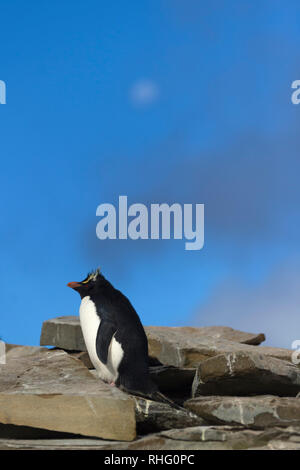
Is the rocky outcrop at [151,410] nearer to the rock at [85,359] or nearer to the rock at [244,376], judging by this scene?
the rock at [244,376]

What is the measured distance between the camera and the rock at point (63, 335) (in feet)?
32.0

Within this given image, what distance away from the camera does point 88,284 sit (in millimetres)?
8312

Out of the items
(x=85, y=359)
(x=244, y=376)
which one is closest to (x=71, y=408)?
(x=244, y=376)

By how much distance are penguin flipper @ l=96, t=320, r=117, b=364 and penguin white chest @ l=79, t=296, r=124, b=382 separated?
7 centimetres

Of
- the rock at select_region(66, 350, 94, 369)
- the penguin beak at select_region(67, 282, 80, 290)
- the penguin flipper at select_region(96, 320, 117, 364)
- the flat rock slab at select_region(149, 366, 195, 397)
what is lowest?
the flat rock slab at select_region(149, 366, 195, 397)

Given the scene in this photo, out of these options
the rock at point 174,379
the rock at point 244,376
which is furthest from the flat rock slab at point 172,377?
the rock at point 244,376

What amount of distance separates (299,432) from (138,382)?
209 cm

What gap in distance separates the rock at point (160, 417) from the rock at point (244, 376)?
0.85 m

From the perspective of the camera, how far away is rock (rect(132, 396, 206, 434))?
7031mm

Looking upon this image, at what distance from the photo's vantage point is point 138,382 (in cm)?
755

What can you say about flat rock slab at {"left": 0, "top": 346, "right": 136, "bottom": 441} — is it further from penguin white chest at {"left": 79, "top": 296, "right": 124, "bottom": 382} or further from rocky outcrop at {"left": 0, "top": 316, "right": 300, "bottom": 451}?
penguin white chest at {"left": 79, "top": 296, "right": 124, "bottom": 382}

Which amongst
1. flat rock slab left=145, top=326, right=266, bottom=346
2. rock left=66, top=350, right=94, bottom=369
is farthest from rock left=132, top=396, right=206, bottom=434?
flat rock slab left=145, top=326, right=266, bottom=346
